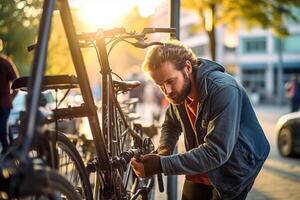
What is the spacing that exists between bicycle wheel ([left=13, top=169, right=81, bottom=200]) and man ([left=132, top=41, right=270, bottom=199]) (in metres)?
0.78

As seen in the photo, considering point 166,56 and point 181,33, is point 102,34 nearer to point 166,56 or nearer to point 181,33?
point 166,56

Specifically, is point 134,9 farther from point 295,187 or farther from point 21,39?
point 21,39

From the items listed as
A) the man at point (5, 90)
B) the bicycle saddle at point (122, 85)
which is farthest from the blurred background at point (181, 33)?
the man at point (5, 90)

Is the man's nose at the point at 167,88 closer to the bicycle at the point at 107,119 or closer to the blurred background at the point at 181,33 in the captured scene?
the bicycle at the point at 107,119

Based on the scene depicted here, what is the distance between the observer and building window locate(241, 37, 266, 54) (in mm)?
75494

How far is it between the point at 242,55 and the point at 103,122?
74212 millimetres

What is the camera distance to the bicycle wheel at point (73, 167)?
3.33 metres

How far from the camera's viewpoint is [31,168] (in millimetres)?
2254

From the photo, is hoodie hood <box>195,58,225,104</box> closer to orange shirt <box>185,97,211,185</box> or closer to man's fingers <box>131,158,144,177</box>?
orange shirt <box>185,97,211,185</box>

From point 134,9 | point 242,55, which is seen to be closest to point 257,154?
point 134,9

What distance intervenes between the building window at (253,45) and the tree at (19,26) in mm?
55993

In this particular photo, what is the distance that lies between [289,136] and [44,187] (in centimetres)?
1078

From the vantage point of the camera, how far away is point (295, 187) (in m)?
8.21

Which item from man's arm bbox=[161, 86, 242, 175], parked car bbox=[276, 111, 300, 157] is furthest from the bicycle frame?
parked car bbox=[276, 111, 300, 157]
